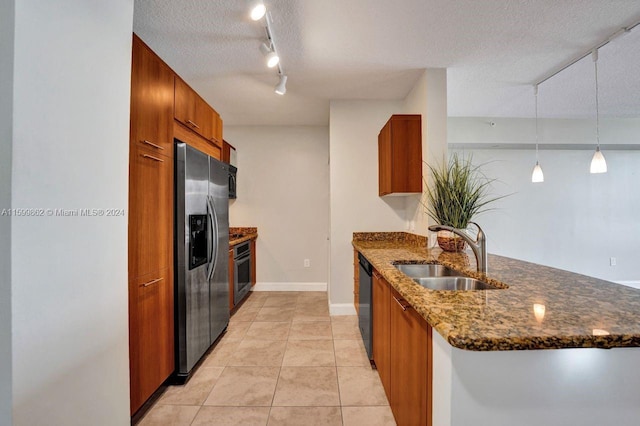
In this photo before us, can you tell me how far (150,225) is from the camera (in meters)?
1.69

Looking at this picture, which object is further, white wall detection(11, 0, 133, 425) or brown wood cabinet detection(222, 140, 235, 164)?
brown wood cabinet detection(222, 140, 235, 164)

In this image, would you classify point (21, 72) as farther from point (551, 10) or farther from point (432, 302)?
point (551, 10)

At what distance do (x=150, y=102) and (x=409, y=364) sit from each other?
2061mm

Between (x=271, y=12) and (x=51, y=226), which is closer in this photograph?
(x=51, y=226)

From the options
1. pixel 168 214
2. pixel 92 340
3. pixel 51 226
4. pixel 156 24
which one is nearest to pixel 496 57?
pixel 156 24

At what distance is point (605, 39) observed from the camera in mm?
2160

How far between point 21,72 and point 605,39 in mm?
3572

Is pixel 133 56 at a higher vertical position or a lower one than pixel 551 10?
lower

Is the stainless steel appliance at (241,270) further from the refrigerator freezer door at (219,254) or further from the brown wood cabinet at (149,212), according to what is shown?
the brown wood cabinet at (149,212)

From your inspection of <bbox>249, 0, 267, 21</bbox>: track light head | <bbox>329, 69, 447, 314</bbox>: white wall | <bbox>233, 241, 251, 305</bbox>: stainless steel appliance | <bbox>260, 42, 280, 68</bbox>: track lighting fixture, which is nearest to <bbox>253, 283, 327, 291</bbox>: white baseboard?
<bbox>233, 241, 251, 305</bbox>: stainless steel appliance

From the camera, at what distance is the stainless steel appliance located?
341 cm

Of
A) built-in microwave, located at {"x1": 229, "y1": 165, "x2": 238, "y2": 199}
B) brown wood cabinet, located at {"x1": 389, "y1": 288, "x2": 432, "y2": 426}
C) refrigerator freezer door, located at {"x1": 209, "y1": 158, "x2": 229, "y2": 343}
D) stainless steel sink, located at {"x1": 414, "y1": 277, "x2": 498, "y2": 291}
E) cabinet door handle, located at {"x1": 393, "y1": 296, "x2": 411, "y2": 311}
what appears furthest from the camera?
built-in microwave, located at {"x1": 229, "y1": 165, "x2": 238, "y2": 199}

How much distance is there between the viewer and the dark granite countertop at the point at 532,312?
0.71 meters

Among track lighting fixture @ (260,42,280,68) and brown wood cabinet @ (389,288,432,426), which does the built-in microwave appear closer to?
track lighting fixture @ (260,42,280,68)
